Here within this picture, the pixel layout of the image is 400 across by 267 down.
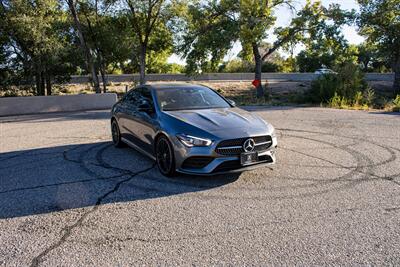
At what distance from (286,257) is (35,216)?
293 centimetres

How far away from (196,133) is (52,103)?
13.1 metres

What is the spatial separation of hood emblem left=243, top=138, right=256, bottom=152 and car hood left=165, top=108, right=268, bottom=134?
14cm

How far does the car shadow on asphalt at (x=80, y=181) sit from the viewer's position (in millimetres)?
4520

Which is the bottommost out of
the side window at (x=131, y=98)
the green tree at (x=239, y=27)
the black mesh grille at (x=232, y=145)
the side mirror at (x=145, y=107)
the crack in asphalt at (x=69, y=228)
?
the crack in asphalt at (x=69, y=228)

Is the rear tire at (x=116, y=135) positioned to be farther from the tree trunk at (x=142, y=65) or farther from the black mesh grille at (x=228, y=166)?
the tree trunk at (x=142, y=65)

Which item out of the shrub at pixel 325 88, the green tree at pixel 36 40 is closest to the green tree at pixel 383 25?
the shrub at pixel 325 88

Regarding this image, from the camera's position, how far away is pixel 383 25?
77.4ft

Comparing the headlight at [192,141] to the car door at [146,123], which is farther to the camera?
the car door at [146,123]

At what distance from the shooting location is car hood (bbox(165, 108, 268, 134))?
203 inches

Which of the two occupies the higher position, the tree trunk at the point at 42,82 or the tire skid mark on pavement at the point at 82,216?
the tree trunk at the point at 42,82

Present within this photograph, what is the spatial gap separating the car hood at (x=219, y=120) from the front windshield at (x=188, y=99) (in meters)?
0.27

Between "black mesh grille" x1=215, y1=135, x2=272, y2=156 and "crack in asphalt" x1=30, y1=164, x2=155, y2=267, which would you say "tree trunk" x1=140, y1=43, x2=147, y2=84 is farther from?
"black mesh grille" x1=215, y1=135, x2=272, y2=156

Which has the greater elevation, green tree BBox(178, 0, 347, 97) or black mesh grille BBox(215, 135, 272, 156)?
green tree BBox(178, 0, 347, 97)

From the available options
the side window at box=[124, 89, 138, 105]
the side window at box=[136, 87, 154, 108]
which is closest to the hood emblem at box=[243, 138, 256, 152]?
the side window at box=[136, 87, 154, 108]
